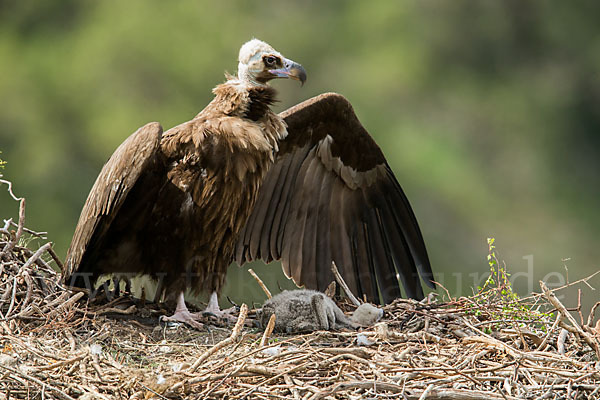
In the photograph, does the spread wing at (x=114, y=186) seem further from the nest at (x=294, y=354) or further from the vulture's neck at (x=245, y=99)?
the vulture's neck at (x=245, y=99)

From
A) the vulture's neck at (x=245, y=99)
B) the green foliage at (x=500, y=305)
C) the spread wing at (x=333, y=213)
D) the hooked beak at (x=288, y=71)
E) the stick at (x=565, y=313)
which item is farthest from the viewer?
the spread wing at (x=333, y=213)

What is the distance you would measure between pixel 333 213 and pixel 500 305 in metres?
1.66

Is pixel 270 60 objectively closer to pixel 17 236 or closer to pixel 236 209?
pixel 236 209

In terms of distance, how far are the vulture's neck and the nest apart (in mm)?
1145

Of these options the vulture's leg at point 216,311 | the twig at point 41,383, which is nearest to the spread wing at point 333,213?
the vulture's leg at point 216,311

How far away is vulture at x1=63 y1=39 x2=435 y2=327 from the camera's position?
403 cm

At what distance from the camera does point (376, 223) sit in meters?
5.08

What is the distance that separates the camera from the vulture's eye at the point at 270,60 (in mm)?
4305

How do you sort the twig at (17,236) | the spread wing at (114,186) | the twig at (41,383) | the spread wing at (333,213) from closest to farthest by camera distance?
the twig at (41,383) → the spread wing at (114,186) → the twig at (17,236) → the spread wing at (333,213)

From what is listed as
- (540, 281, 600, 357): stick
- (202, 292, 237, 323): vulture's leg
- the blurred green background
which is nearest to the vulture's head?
(202, 292, 237, 323): vulture's leg

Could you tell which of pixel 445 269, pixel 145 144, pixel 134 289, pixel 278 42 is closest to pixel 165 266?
pixel 134 289

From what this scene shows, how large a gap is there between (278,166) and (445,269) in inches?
192

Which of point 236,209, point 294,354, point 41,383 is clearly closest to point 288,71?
point 236,209

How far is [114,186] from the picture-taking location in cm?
391
